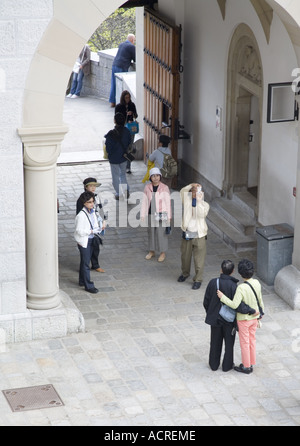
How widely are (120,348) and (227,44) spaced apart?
20.2ft

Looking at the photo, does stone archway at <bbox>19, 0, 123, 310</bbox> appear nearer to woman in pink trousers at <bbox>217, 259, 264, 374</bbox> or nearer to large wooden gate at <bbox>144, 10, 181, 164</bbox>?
woman in pink trousers at <bbox>217, 259, 264, 374</bbox>

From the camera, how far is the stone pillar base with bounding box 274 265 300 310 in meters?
12.6

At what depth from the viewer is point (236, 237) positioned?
14.9m

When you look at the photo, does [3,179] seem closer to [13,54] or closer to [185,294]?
[13,54]

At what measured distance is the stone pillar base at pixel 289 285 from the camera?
1259cm

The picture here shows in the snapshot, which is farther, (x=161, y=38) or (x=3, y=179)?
(x=161, y=38)

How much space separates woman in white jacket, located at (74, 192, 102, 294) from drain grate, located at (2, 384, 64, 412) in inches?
103

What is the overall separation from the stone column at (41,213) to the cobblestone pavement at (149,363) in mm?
619

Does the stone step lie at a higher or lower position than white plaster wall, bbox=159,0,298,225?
lower

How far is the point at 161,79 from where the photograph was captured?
17.8 metres

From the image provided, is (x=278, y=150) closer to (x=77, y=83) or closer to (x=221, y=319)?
(x=221, y=319)

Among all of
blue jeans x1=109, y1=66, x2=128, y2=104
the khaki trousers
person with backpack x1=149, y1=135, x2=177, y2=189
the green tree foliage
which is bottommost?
the khaki trousers

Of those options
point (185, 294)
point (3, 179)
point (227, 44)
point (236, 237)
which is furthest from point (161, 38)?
point (3, 179)

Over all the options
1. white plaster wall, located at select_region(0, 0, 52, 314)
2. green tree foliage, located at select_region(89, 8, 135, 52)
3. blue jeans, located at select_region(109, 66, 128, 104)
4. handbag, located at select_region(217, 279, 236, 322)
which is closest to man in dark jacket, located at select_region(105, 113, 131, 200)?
white plaster wall, located at select_region(0, 0, 52, 314)
